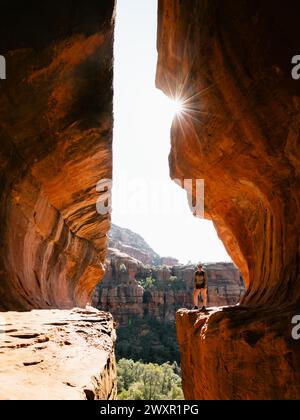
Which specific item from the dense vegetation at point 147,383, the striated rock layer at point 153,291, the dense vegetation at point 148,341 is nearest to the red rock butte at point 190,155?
the dense vegetation at point 147,383

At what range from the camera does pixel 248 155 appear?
780 centimetres

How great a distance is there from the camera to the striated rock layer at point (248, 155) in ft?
18.6

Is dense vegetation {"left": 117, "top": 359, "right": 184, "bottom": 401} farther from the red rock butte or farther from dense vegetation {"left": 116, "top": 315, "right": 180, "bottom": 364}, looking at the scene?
the red rock butte

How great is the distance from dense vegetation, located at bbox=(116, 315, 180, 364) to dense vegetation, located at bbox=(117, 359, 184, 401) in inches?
367

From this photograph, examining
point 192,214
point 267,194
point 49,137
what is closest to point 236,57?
point 267,194

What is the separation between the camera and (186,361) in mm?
10656

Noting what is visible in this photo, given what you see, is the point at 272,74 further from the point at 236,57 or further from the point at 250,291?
the point at 250,291

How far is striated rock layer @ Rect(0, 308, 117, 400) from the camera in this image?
3010mm

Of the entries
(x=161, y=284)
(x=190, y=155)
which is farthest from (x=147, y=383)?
(x=190, y=155)

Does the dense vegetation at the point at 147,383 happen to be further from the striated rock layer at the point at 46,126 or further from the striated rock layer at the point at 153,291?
the striated rock layer at the point at 46,126

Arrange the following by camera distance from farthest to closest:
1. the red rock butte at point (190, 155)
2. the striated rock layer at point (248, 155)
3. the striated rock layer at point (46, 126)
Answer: the striated rock layer at point (46, 126) → the striated rock layer at point (248, 155) → the red rock butte at point (190, 155)

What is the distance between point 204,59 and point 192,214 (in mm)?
7376

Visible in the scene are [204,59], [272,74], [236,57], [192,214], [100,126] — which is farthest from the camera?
[192,214]

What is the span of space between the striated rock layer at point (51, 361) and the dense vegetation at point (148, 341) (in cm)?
4457
